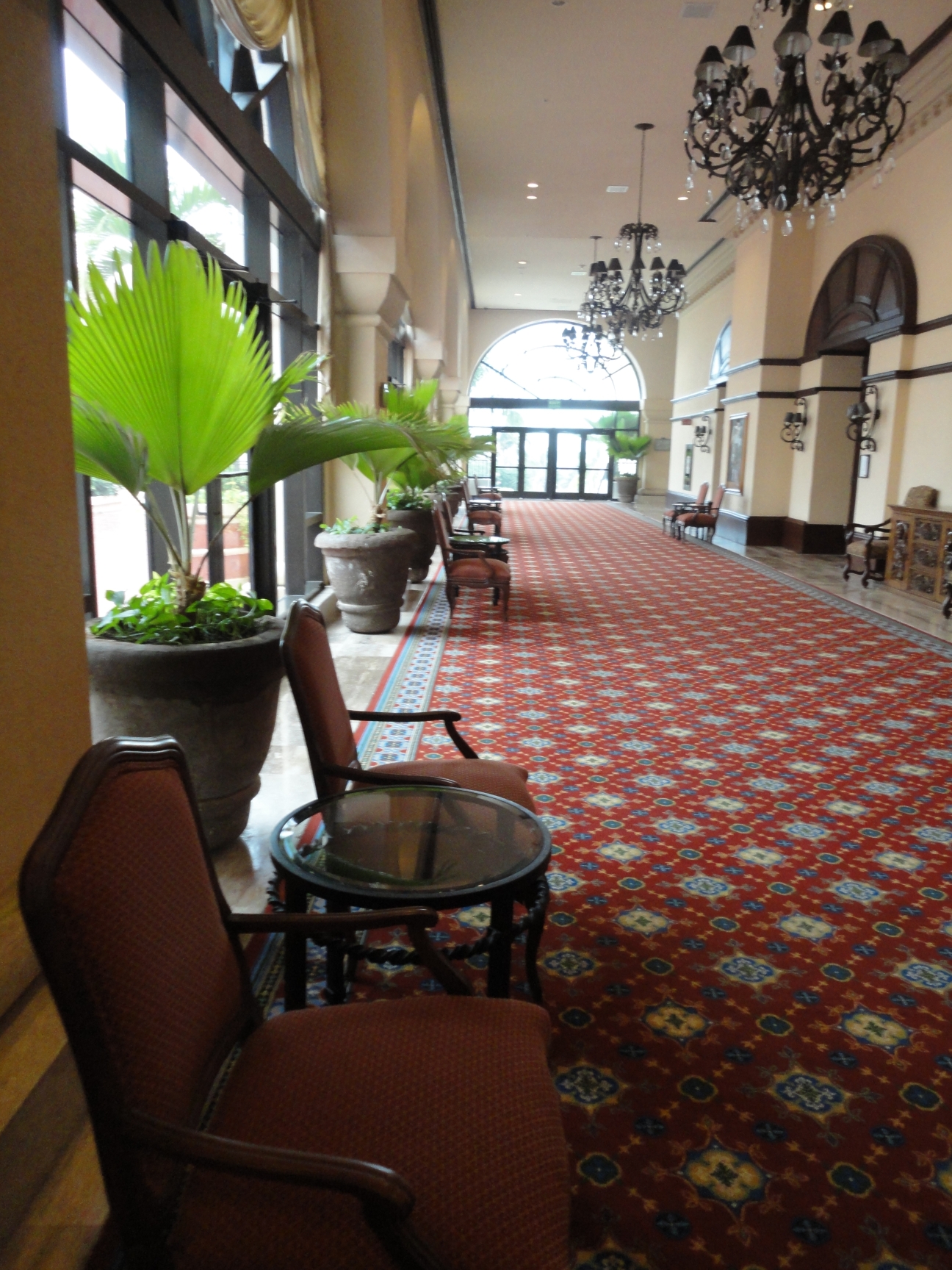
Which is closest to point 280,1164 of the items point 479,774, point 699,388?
point 479,774

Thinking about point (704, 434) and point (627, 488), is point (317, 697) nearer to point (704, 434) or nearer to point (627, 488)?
point (704, 434)

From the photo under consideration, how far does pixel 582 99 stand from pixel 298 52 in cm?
538

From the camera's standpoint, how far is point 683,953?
2.46 meters

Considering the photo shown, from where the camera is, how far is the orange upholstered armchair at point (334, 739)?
211 centimetres

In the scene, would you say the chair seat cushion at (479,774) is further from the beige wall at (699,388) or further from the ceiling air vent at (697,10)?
the beige wall at (699,388)

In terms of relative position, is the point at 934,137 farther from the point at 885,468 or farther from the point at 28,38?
the point at 28,38

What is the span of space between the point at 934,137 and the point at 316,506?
6956mm

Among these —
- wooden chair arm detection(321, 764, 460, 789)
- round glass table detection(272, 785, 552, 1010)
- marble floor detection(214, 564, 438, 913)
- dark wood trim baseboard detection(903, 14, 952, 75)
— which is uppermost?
dark wood trim baseboard detection(903, 14, 952, 75)

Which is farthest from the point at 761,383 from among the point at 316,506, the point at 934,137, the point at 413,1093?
the point at 413,1093

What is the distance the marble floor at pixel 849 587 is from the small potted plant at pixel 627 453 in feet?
32.1

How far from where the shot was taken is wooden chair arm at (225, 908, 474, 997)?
55.3 inches

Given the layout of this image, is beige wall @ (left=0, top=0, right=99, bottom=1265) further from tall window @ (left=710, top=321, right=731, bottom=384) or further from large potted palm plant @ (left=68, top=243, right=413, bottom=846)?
tall window @ (left=710, top=321, right=731, bottom=384)

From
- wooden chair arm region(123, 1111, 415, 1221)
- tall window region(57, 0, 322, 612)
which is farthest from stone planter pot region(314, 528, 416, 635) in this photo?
wooden chair arm region(123, 1111, 415, 1221)

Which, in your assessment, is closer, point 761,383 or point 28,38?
point 28,38
